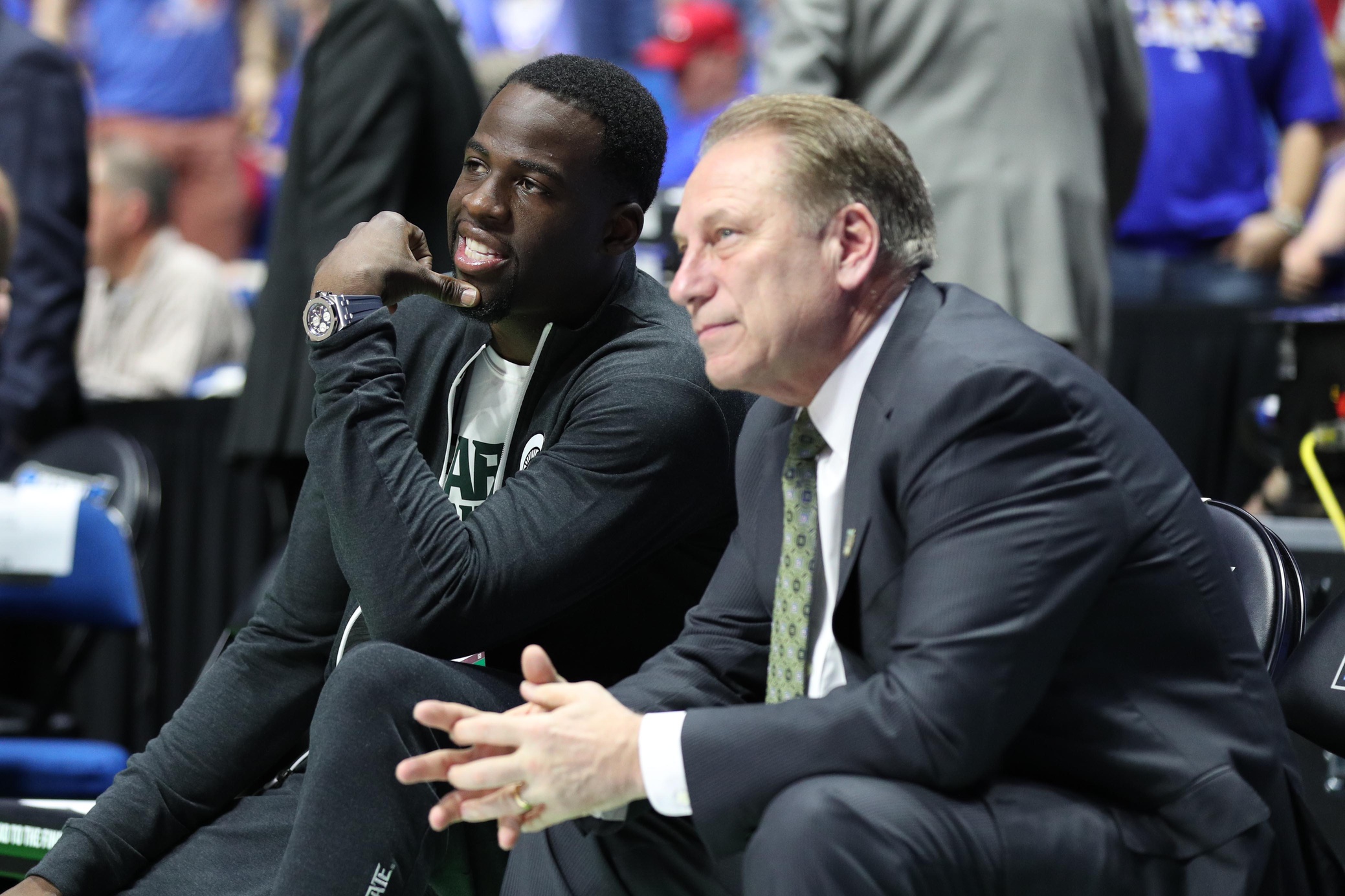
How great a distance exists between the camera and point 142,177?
610 centimetres

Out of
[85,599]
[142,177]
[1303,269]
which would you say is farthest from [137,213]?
[1303,269]

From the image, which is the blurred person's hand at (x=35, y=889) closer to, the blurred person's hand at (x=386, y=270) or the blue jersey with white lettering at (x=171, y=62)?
the blurred person's hand at (x=386, y=270)

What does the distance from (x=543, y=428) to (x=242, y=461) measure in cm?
181

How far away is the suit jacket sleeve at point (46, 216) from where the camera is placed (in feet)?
15.0

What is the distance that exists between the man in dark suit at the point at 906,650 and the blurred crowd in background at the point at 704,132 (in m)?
1.54

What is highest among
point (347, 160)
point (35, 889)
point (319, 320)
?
point (319, 320)

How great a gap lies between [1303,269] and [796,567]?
2.73 m

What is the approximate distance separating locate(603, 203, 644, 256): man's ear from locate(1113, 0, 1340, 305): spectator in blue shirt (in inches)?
98.8

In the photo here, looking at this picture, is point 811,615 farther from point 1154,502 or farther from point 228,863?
point 228,863

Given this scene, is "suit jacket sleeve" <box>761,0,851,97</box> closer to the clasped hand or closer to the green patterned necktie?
the green patterned necktie

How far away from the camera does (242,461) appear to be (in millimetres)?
3889

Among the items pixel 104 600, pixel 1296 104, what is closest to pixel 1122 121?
pixel 1296 104

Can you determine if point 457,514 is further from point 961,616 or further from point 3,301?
point 3,301

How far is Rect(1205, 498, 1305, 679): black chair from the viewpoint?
206cm
